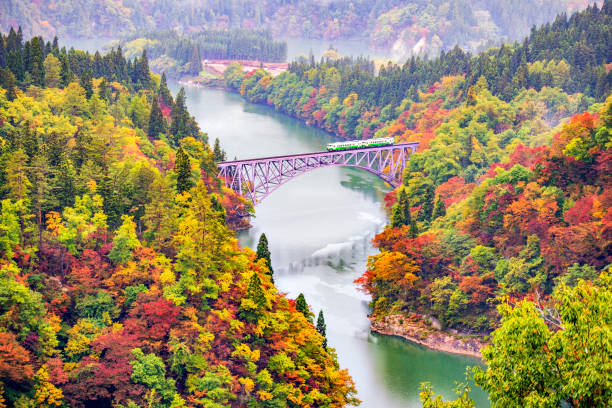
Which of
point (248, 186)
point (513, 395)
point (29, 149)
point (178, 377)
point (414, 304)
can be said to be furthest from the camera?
point (248, 186)

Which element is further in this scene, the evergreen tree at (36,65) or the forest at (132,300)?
the evergreen tree at (36,65)

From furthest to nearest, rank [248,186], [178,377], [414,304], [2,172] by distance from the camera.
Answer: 1. [248,186]
2. [414,304]
3. [2,172]
4. [178,377]

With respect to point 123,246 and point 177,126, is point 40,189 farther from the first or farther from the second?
point 177,126

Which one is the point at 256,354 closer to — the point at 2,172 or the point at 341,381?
the point at 341,381

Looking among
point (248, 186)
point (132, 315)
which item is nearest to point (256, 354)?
point (132, 315)

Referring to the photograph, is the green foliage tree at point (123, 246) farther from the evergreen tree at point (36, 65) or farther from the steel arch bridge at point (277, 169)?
the evergreen tree at point (36, 65)

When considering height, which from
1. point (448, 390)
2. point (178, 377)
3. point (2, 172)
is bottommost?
point (448, 390)

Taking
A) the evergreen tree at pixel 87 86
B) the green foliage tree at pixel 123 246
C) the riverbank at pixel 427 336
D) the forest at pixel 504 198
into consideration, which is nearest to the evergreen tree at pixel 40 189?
the green foliage tree at pixel 123 246

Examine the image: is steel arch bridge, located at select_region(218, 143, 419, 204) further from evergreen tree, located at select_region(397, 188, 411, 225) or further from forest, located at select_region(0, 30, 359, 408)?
forest, located at select_region(0, 30, 359, 408)
